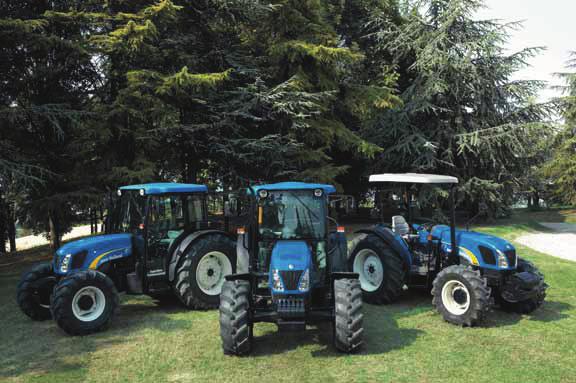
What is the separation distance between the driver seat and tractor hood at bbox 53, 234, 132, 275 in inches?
190

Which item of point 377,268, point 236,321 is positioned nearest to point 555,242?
point 377,268

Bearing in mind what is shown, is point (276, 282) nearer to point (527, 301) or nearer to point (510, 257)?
point (510, 257)

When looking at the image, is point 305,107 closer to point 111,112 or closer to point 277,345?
point 111,112

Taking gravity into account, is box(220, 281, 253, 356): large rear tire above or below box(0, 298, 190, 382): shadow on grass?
above

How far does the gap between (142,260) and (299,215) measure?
2953mm

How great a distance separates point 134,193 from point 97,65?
29.1ft

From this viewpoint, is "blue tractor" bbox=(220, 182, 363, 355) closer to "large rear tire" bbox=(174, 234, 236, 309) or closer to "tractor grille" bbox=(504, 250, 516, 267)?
"large rear tire" bbox=(174, 234, 236, 309)

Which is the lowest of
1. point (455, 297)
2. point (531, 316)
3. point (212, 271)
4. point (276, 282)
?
point (531, 316)

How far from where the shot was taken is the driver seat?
8164 mm

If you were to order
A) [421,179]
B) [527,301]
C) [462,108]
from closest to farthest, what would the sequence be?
1. [527,301]
2. [421,179]
3. [462,108]

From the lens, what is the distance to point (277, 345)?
19.0 feet

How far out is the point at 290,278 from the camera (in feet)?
17.4

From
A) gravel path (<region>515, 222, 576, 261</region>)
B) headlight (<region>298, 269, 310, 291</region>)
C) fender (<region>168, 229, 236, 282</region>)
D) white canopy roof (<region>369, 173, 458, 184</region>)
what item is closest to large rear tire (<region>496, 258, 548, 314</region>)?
white canopy roof (<region>369, 173, 458, 184</region>)

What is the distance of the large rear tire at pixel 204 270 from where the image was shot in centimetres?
730
